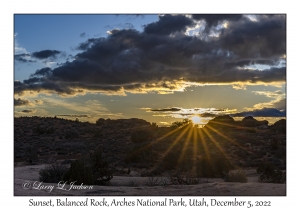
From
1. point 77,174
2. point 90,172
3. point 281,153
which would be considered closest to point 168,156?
point 281,153

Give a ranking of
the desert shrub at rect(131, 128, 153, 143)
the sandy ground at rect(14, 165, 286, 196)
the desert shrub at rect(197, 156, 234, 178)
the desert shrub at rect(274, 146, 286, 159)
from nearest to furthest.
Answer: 1. the sandy ground at rect(14, 165, 286, 196)
2. the desert shrub at rect(197, 156, 234, 178)
3. the desert shrub at rect(274, 146, 286, 159)
4. the desert shrub at rect(131, 128, 153, 143)

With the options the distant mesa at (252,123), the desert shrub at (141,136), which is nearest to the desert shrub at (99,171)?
the desert shrub at (141,136)

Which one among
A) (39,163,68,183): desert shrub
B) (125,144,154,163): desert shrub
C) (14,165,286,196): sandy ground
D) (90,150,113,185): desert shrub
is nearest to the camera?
(14,165,286,196): sandy ground

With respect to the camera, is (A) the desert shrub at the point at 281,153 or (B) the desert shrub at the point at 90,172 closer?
(B) the desert shrub at the point at 90,172

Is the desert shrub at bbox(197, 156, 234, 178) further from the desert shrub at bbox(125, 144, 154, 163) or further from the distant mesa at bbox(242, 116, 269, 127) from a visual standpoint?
the distant mesa at bbox(242, 116, 269, 127)

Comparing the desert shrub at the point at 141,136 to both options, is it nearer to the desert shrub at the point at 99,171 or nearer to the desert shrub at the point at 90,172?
the desert shrub at the point at 90,172

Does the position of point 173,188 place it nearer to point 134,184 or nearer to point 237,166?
point 134,184

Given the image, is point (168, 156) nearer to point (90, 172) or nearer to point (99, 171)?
point (99, 171)

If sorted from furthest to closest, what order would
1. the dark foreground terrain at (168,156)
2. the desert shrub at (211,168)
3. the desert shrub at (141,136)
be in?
the desert shrub at (141,136) < the desert shrub at (211,168) < the dark foreground terrain at (168,156)

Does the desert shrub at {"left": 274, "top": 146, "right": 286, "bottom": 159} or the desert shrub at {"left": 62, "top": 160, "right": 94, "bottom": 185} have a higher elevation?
the desert shrub at {"left": 62, "top": 160, "right": 94, "bottom": 185}

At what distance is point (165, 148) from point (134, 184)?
16.8 meters

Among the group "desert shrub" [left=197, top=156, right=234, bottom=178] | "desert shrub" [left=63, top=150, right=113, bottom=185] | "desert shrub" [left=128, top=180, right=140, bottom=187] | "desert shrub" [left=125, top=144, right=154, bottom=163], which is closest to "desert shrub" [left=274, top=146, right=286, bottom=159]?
"desert shrub" [left=197, top=156, right=234, bottom=178]
